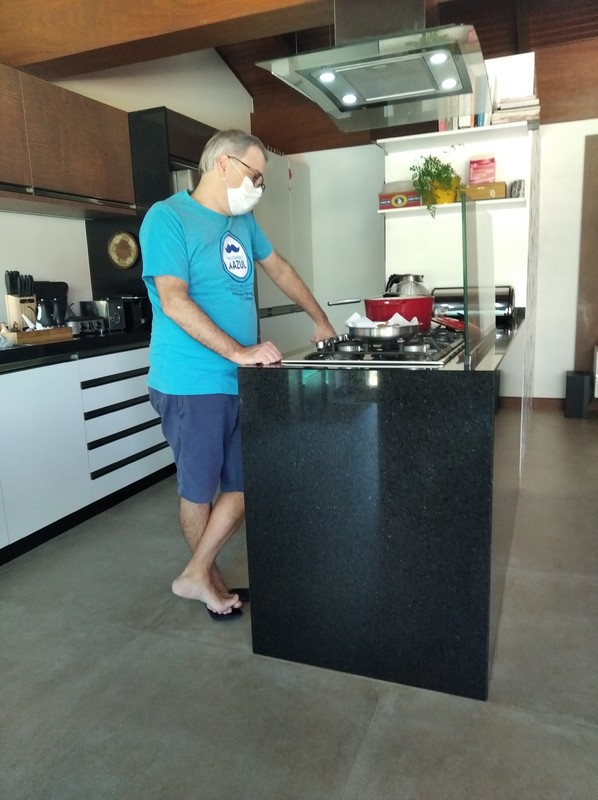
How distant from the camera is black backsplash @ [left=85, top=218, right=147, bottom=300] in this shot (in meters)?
3.69

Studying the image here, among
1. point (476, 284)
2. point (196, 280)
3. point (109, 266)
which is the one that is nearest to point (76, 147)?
point (109, 266)

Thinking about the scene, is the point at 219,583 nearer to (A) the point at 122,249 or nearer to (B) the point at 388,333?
(B) the point at 388,333

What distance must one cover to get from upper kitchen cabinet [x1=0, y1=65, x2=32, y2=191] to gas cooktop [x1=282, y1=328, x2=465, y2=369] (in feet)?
6.35

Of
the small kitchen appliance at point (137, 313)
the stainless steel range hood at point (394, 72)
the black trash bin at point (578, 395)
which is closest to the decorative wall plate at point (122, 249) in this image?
the small kitchen appliance at point (137, 313)

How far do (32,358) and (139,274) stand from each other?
1.26 meters

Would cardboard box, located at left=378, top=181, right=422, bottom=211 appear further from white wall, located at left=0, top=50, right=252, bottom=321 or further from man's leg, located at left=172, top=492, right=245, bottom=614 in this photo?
man's leg, located at left=172, top=492, right=245, bottom=614

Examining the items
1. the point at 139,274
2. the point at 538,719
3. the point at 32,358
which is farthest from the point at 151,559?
the point at 139,274

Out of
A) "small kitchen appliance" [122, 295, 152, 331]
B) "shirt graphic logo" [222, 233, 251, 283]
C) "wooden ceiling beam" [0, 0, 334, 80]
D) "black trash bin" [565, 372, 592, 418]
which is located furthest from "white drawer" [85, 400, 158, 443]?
"black trash bin" [565, 372, 592, 418]

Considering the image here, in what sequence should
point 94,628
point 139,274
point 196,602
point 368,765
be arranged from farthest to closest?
point 139,274 → point 196,602 → point 94,628 → point 368,765

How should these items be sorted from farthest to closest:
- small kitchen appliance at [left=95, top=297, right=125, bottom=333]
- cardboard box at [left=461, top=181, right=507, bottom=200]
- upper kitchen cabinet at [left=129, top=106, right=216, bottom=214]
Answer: cardboard box at [left=461, top=181, right=507, bottom=200], upper kitchen cabinet at [left=129, top=106, right=216, bottom=214], small kitchen appliance at [left=95, top=297, right=125, bottom=333]

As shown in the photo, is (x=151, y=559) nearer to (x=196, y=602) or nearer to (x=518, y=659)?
(x=196, y=602)

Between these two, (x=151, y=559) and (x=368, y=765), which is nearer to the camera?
(x=368, y=765)

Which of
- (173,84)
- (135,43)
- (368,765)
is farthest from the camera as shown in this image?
(173,84)

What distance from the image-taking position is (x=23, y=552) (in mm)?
2615
